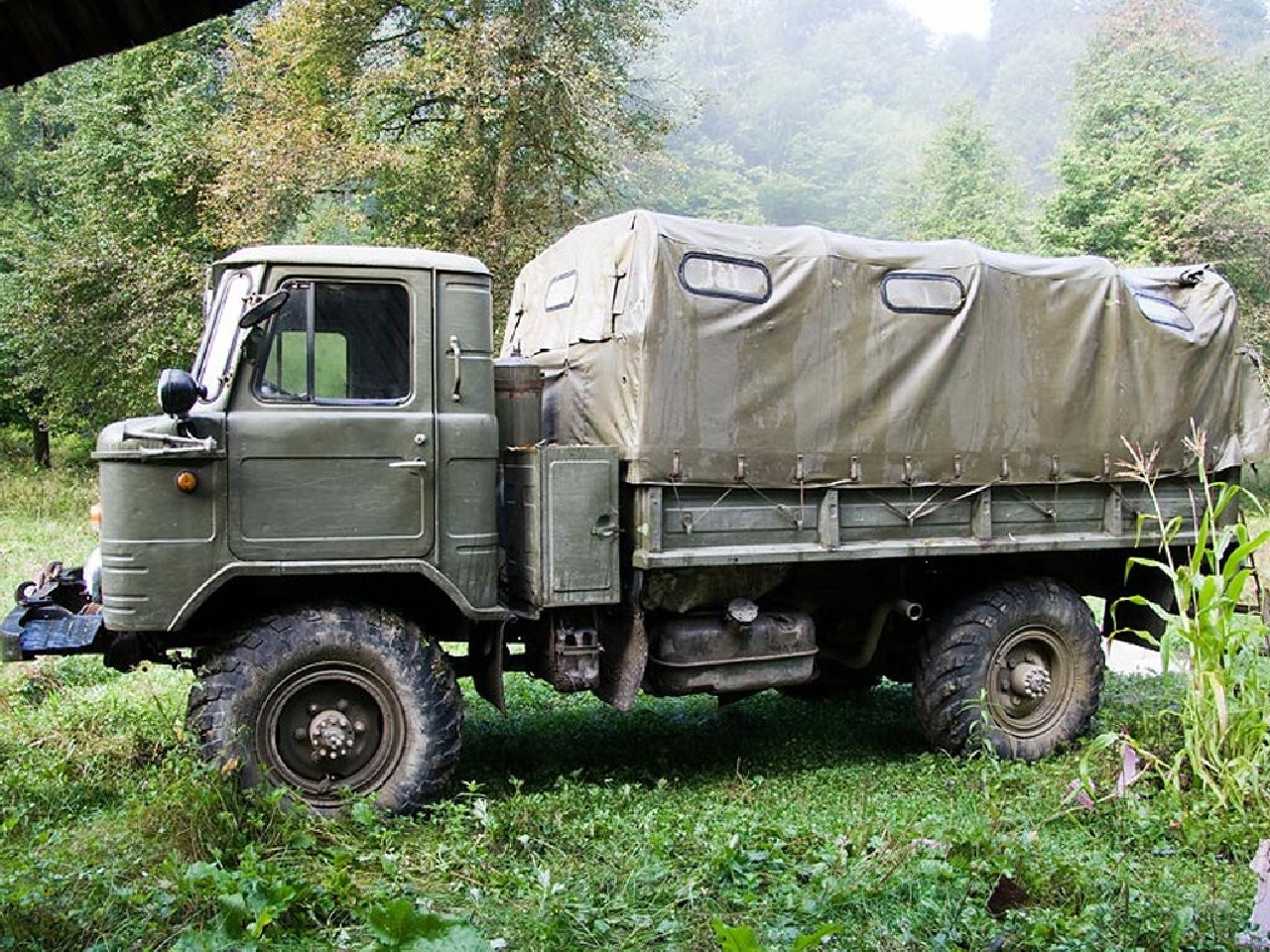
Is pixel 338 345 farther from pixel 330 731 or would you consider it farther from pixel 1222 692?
pixel 1222 692

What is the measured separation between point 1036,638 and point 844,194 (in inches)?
2029

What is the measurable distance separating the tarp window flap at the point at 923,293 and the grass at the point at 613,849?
8.46 ft

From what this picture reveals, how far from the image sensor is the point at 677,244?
618cm

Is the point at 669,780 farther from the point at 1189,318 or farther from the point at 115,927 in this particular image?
the point at 1189,318

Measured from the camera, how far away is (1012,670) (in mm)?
7250

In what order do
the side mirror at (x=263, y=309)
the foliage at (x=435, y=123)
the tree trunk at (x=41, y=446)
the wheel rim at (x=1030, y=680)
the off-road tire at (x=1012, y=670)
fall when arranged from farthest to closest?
the tree trunk at (x=41, y=446) < the foliage at (x=435, y=123) < the wheel rim at (x=1030, y=680) < the off-road tire at (x=1012, y=670) < the side mirror at (x=263, y=309)

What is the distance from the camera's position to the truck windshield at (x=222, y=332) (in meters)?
5.61

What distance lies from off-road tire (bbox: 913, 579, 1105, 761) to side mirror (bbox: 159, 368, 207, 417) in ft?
14.5

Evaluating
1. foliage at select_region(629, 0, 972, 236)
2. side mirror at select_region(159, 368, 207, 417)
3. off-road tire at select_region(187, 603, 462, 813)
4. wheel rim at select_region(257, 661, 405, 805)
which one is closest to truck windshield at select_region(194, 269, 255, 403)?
side mirror at select_region(159, 368, 207, 417)

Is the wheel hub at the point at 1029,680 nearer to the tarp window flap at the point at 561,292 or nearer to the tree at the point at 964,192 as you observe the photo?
the tarp window flap at the point at 561,292

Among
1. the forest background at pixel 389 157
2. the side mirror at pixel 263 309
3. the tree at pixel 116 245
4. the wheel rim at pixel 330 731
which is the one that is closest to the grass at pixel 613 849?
the wheel rim at pixel 330 731

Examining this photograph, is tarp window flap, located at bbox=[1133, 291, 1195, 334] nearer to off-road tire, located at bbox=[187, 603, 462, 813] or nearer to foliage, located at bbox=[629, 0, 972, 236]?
off-road tire, located at bbox=[187, 603, 462, 813]

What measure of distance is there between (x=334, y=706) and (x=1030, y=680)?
4106 mm

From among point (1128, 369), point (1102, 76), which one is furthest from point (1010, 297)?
point (1102, 76)
